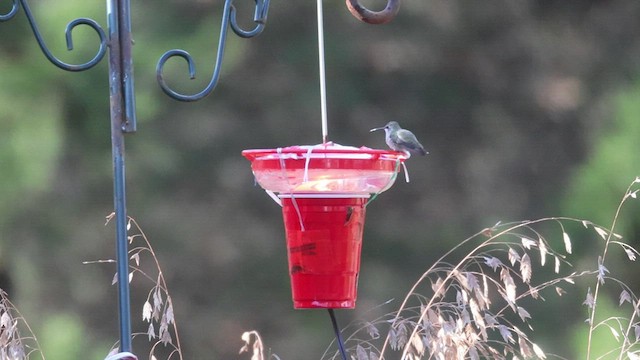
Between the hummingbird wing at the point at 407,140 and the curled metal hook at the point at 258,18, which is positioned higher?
the curled metal hook at the point at 258,18

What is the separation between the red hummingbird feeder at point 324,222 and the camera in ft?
5.12

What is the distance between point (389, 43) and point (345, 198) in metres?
2.51

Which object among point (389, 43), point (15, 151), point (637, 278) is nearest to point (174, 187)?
point (15, 151)

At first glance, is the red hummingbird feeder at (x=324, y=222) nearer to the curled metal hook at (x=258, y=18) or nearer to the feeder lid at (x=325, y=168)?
the feeder lid at (x=325, y=168)

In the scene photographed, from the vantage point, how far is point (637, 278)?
391 cm

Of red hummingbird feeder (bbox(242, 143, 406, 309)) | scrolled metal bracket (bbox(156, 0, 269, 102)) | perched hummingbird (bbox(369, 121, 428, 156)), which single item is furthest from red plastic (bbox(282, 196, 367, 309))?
perched hummingbird (bbox(369, 121, 428, 156))

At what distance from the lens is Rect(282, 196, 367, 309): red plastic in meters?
1.58

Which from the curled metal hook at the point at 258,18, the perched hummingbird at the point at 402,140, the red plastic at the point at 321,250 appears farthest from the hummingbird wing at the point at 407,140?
the red plastic at the point at 321,250

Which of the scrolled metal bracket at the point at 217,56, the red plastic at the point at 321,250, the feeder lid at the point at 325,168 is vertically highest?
the scrolled metal bracket at the point at 217,56

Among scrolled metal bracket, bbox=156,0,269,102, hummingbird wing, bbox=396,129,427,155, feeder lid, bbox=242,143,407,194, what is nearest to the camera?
feeder lid, bbox=242,143,407,194

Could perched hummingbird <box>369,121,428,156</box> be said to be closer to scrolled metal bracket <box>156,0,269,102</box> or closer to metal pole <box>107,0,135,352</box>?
scrolled metal bracket <box>156,0,269,102</box>

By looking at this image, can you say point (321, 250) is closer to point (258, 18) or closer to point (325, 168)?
point (325, 168)

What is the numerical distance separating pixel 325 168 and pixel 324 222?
11 centimetres

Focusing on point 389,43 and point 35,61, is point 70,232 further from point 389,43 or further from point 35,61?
point 389,43
